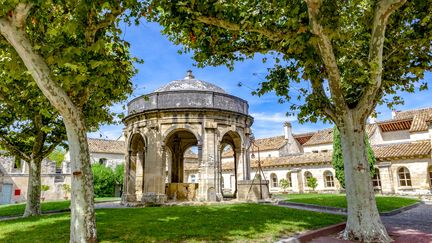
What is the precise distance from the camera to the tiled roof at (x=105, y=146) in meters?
44.6

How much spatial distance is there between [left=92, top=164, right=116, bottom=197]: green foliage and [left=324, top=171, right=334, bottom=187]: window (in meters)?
27.5

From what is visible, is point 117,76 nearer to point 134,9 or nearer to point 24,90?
point 134,9

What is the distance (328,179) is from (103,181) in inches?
1131

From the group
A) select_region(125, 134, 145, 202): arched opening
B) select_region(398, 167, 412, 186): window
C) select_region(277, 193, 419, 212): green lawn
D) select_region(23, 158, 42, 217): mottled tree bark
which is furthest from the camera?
select_region(398, 167, 412, 186): window

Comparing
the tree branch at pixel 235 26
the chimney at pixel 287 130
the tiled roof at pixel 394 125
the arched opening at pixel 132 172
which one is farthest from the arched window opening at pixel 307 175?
the tree branch at pixel 235 26

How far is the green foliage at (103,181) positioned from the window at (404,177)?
112ft

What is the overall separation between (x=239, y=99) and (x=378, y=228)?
12.8m

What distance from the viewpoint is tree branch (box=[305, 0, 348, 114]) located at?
676 cm

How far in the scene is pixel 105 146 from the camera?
46281 millimetres

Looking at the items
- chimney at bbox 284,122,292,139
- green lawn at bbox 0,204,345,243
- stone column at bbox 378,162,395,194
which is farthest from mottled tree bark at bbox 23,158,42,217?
chimney at bbox 284,122,292,139

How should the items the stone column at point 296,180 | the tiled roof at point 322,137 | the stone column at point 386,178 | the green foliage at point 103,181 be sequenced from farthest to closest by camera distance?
the tiled roof at point 322,137
the green foliage at point 103,181
the stone column at point 296,180
the stone column at point 386,178

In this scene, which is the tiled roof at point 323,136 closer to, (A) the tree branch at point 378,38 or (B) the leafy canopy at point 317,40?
(B) the leafy canopy at point 317,40

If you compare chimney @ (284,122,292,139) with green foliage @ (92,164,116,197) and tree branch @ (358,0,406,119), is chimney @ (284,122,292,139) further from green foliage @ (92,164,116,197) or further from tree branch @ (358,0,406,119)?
tree branch @ (358,0,406,119)

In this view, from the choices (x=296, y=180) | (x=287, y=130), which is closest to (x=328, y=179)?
(x=296, y=180)
